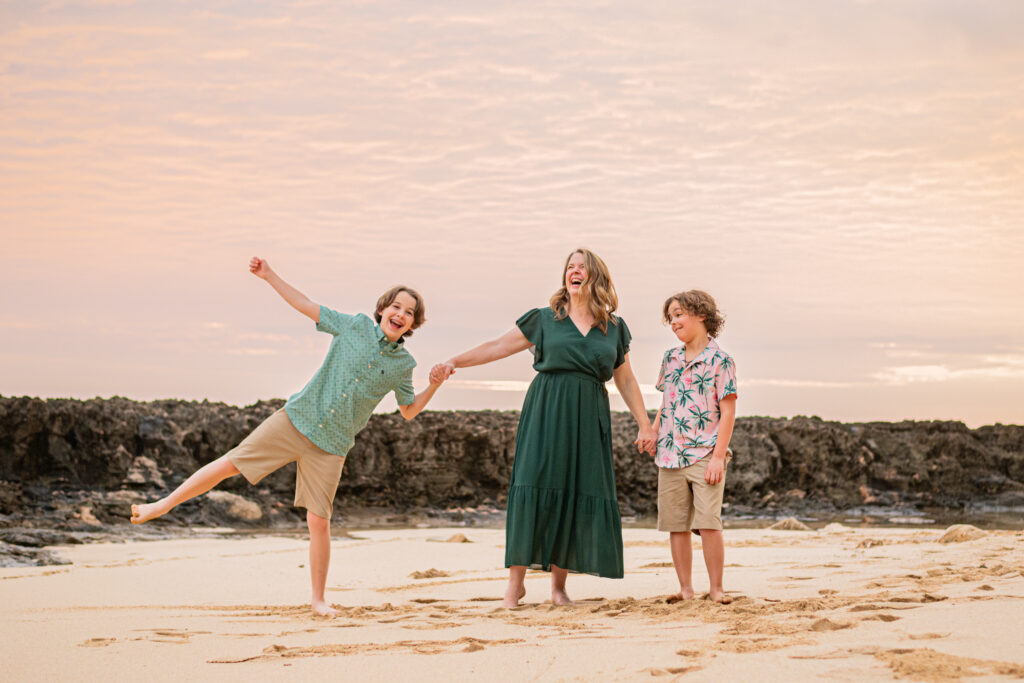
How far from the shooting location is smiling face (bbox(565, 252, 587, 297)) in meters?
5.50

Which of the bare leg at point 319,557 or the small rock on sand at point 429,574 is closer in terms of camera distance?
the bare leg at point 319,557

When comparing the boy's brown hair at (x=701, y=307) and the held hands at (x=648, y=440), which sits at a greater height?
the boy's brown hair at (x=701, y=307)

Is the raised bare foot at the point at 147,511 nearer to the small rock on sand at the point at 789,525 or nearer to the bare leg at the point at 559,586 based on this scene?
the bare leg at the point at 559,586

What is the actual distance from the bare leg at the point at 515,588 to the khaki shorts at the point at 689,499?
843 mm

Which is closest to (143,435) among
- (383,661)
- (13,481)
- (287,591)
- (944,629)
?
(13,481)

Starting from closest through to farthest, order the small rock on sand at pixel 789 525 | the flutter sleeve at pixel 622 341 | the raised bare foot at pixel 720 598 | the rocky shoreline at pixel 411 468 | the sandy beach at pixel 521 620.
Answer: the sandy beach at pixel 521 620
the raised bare foot at pixel 720 598
the flutter sleeve at pixel 622 341
the small rock on sand at pixel 789 525
the rocky shoreline at pixel 411 468

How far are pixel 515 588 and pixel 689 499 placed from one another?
1.11 metres

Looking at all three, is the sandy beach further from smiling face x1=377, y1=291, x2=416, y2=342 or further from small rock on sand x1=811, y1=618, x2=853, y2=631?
smiling face x1=377, y1=291, x2=416, y2=342

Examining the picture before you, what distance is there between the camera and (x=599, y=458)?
544 cm

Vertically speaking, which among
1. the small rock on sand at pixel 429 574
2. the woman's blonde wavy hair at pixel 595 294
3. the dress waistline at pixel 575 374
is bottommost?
the small rock on sand at pixel 429 574

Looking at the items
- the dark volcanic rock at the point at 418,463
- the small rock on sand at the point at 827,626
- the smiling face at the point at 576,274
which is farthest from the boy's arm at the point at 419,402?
the dark volcanic rock at the point at 418,463

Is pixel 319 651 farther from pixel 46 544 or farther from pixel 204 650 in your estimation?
pixel 46 544

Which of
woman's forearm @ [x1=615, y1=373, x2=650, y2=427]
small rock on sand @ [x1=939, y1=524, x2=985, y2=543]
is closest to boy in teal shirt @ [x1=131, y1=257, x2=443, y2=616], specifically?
woman's forearm @ [x1=615, y1=373, x2=650, y2=427]

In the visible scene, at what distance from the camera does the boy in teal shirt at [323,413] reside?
5215 millimetres
